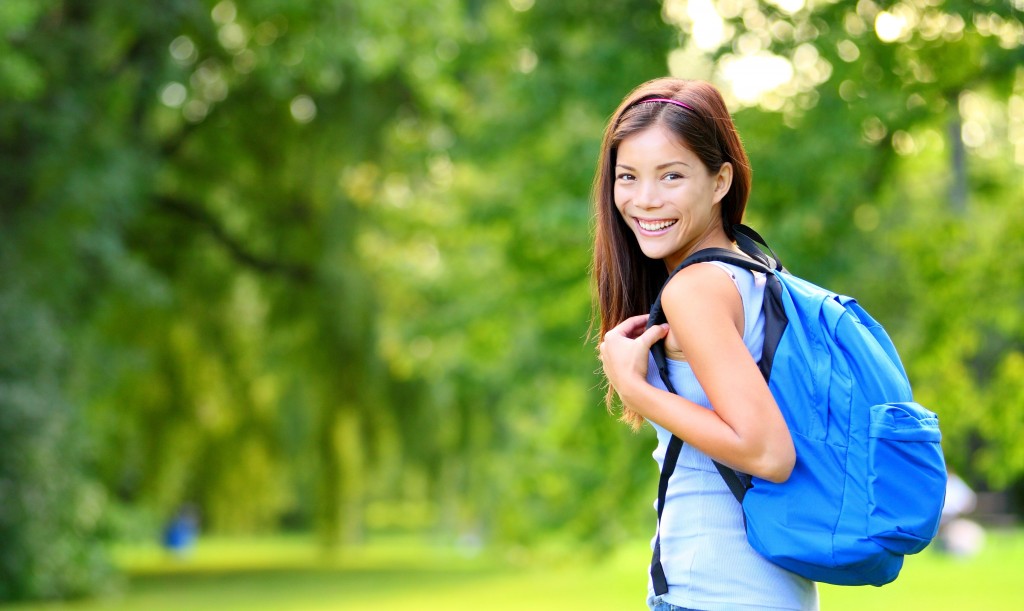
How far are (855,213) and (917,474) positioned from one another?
8.89 m

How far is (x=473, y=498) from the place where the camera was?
1803 cm

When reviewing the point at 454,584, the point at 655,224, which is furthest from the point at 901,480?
the point at 454,584

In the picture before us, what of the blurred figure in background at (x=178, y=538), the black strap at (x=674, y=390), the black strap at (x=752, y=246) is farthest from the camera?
the blurred figure in background at (x=178, y=538)

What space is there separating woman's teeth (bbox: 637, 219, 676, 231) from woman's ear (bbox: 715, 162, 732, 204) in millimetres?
86

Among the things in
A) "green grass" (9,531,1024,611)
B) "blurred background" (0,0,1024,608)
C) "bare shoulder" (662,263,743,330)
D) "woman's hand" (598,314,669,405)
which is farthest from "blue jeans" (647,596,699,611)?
"green grass" (9,531,1024,611)

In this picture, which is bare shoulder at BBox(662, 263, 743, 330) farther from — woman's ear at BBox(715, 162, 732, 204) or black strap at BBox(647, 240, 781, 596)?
woman's ear at BBox(715, 162, 732, 204)

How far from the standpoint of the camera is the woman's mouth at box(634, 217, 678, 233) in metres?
2.16

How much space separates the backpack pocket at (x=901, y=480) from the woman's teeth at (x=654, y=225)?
440 mm

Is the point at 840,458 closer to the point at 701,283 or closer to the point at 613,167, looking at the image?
the point at 701,283

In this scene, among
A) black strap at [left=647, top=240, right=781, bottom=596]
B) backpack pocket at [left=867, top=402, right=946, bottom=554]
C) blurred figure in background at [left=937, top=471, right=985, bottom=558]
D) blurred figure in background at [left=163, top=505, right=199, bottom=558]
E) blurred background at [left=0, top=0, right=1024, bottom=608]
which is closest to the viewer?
backpack pocket at [left=867, top=402, right=946, bottom=554]

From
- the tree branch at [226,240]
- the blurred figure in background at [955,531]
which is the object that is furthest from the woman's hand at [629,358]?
the blurred figure in background at [955,531]

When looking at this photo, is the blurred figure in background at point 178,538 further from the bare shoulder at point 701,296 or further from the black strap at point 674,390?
the bare shoulder at point 701,296

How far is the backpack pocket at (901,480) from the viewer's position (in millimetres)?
1884

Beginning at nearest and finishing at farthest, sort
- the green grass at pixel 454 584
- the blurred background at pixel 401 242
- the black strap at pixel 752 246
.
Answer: the black strap at pixel 752 246
the blurred background at pixel 401 242
the green grass at pixel 454 584
